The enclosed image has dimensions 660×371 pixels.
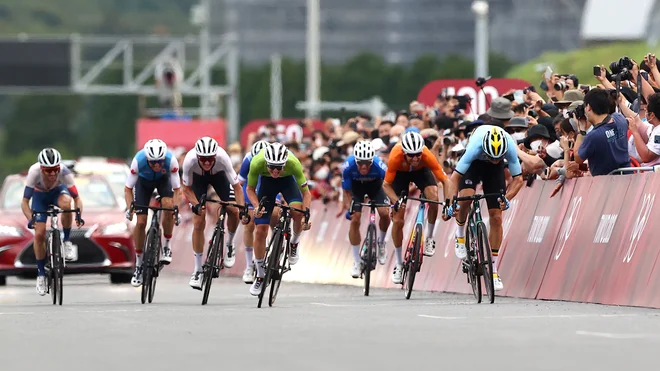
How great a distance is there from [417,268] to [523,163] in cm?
158

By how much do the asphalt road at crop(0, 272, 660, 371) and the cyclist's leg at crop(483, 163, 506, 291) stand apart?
0.60 meters

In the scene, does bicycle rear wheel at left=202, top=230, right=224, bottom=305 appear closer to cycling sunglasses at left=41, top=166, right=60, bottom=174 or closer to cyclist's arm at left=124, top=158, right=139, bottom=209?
cyclist's arm at left=124, top=158, right=139, bottom=209

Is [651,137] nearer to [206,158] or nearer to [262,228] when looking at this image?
[262,228]

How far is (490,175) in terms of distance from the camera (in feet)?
61.5

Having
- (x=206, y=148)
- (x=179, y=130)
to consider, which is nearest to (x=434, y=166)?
(x=206, y=148)

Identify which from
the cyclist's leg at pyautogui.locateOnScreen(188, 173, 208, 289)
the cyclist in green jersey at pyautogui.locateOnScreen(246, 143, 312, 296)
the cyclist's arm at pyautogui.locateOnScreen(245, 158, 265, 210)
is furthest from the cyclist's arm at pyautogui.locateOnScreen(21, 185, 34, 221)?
the cyclist's arm at pyautogui.locateOnScreen(245, 158, 265, 210)

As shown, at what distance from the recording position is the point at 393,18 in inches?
7047

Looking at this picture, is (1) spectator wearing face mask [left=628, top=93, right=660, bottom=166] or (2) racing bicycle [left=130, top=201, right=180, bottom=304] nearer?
(1) spectator wearing face mask [left=628, top=93, right=660, bottom=166]

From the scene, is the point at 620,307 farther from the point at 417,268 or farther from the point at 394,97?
the point at 394,97

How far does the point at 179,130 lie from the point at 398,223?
40.2 metres

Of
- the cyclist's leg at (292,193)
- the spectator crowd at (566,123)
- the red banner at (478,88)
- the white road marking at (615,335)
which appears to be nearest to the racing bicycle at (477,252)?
the spectator crowd at (566,123)

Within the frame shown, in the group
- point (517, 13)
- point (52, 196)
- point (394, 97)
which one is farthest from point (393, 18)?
point (52, 196)

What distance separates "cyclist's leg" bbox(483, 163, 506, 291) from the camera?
1862cm

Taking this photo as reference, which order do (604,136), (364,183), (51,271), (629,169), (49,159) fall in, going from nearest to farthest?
(629,169), (604,136), (51,271), (49,159), (364,183)
